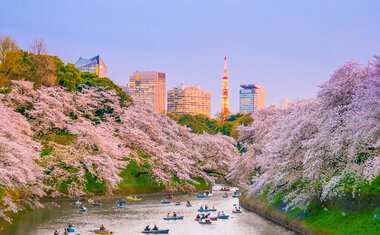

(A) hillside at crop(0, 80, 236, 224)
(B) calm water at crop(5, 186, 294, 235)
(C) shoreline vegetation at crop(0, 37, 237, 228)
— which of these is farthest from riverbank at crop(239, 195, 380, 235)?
(C) shoreline vegetation at crop(0, 37, 237, 228)

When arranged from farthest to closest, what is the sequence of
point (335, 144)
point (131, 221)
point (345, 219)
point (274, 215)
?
point (131, 221)
point (274, 215)
point (345, 219)
point (335, 144)

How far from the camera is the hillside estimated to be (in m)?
58.1

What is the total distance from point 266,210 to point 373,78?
2238cm

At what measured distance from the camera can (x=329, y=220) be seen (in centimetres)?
3397

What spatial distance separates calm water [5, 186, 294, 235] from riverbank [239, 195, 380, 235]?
3.56 feet

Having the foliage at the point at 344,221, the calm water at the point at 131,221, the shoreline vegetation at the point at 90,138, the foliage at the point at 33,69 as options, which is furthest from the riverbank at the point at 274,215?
the foliage at the point at 33,69

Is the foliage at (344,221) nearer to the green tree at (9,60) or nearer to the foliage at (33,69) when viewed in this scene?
the foliage at (33,69)

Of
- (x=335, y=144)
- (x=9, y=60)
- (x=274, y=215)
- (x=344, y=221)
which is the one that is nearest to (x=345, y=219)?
(x=344, y=221)

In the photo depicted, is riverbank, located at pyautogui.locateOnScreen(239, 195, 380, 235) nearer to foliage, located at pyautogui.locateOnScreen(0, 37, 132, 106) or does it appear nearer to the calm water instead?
the calm water

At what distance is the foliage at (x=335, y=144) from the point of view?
98.2 ft

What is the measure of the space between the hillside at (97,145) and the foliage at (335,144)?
23445 mm

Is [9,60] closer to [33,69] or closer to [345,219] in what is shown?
[33,69]

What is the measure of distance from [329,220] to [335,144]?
598cm

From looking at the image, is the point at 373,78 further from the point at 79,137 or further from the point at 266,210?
the point at 79,137
